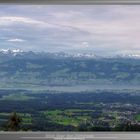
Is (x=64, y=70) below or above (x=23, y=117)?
above

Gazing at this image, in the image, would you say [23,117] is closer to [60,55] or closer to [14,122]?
[14,122]

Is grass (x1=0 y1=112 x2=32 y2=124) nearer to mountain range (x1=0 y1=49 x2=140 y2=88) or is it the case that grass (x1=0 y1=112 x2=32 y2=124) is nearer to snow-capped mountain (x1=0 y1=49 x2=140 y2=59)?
mountain range (x1=0 y1=49 x2=140 y2=88)

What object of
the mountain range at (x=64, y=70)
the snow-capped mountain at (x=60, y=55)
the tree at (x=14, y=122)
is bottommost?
the tree at (x=14, y=122)

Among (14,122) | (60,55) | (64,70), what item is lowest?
(14,122)

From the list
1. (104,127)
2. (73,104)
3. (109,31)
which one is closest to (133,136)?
(104,127)

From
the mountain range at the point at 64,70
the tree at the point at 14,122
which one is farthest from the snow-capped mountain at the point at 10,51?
the tree at the point at 14,122

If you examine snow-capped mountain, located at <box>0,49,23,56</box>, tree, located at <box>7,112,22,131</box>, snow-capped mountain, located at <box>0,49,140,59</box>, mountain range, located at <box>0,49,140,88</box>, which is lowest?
tree, located at <box>7,112,22,131</box>

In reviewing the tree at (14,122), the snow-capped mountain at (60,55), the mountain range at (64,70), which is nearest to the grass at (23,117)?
the tree at (14,122)

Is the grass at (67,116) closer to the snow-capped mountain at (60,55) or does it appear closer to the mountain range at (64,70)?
the mountain range at (64,70)

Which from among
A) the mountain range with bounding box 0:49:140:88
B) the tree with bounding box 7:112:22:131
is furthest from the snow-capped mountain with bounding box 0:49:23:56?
the tree with bounding box 7:112:22:131

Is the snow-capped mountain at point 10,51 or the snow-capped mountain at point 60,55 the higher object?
the snow-capped mountain at point 10,51

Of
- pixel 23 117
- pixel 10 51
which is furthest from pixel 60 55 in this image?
pixel 23 117
